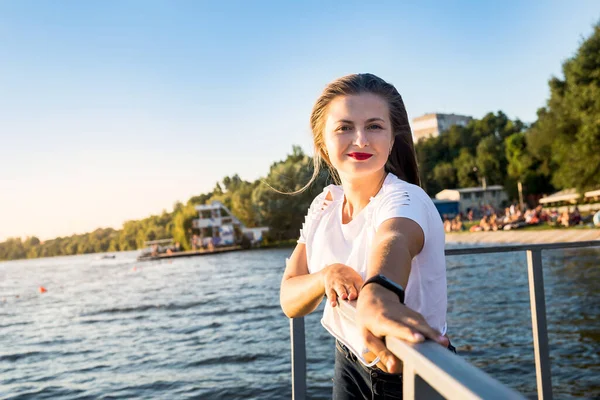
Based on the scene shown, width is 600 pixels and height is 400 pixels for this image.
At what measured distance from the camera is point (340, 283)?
1.03 m

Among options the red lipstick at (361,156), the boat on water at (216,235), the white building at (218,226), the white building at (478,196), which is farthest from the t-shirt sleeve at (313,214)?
the white building at (218,226)

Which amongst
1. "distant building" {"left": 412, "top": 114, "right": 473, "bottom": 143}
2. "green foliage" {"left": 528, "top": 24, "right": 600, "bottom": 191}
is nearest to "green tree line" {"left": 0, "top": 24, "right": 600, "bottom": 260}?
"green foliage" {"left": 528, "top": 24, "right": 600, "bottom": 191}

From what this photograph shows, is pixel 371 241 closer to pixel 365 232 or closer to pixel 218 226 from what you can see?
pixel 365 232

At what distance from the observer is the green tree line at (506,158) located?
92.0 feet

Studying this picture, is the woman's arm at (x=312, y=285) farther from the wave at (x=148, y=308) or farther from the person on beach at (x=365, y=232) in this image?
A: the wave at (x=148, y=308)

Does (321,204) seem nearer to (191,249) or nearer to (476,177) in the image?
(476,177)

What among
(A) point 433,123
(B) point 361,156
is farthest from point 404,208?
(A) point 433,123

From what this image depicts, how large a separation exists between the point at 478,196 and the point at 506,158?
5410mm

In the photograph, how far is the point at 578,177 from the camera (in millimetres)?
29859

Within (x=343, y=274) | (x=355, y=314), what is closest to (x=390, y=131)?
(x=343, y=274)

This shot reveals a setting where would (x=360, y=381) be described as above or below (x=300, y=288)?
below

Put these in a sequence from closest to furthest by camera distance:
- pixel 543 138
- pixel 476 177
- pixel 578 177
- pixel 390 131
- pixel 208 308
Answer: pixel 390 131 < pixel 208 308 < pixel 578 177 < pixel 543 138 < pixel 476 177

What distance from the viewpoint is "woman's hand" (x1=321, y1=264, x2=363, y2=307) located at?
0.99 metres

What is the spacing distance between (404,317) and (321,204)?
79 centimetres
